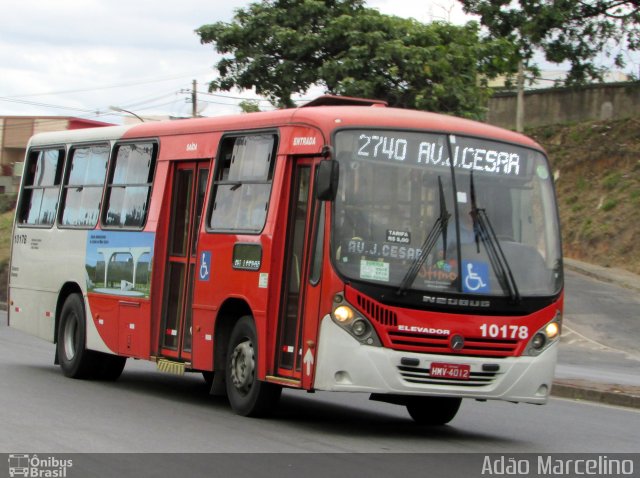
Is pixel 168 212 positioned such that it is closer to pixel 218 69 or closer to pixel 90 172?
pixel 90 172

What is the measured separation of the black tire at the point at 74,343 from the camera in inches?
595

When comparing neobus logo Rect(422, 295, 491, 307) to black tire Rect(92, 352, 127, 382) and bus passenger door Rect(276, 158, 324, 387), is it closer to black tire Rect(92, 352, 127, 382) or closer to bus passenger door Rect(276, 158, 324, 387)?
bus passenger door Rect(276, 158, 324, 387)

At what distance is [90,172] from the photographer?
1538cm

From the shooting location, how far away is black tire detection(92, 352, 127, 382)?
1527cm

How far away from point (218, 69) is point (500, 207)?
19.6m

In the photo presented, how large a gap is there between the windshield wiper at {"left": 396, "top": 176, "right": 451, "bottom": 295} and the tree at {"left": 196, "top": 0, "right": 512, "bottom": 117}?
16.5 m

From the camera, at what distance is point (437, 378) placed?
10.3m

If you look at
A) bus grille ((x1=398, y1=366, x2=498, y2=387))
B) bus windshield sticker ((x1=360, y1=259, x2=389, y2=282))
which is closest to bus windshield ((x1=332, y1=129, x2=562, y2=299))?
bus windshield sticker ((x1=360, y1=259, x2=389, y2=282))

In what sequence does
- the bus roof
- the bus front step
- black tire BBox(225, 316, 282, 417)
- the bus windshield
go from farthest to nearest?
1. the bus front step
2. black tire BBox(225, 316, 282, 417)
3. the bus roof
4. the bus windshield

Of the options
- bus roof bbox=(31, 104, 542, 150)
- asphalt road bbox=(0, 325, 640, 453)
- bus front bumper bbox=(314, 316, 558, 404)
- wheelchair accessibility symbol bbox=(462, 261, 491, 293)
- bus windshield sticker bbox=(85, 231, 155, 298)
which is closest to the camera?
asphalt road bbox=(0, 325, 640, 453)

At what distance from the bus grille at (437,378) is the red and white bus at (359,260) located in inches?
0.5

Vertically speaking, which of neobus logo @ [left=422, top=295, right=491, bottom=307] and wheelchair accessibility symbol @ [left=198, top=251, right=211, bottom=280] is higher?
wheelchair accessibility symbol @ [left=198, top=251, right=211, bottom=280]

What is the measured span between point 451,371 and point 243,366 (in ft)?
7.40

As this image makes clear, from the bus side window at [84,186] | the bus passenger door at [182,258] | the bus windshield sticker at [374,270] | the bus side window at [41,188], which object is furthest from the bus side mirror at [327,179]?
the bus side window at [41,188]
